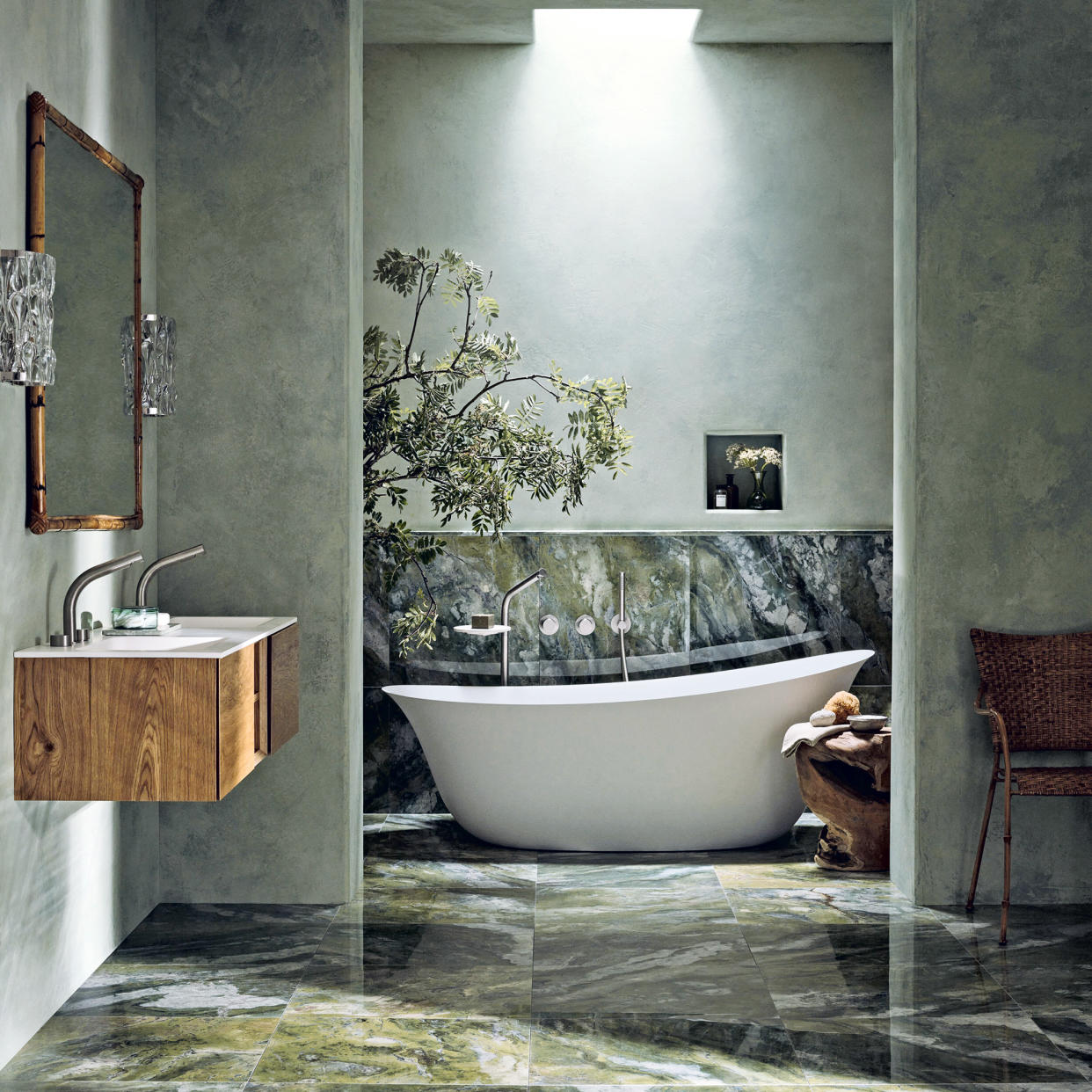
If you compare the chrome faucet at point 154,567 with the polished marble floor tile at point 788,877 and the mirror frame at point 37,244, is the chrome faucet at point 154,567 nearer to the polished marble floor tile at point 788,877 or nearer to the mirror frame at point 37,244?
the mirror frame at point 37,244

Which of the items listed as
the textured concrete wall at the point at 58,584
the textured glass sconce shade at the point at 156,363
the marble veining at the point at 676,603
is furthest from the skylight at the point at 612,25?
the textured glass sconce shade at the point at 156,363

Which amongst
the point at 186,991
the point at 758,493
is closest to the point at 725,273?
the point at 758,493

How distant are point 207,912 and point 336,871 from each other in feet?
1.35

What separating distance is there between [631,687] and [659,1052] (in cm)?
225

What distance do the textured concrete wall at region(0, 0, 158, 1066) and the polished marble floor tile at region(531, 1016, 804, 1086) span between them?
1217 mm

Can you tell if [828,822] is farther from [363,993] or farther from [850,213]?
[850,213]

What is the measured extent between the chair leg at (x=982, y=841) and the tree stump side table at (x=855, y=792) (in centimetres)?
41

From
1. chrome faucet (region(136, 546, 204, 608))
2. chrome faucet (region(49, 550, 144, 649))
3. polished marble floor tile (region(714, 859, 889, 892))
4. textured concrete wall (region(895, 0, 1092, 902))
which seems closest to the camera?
chrome faucet (region(49, 550, 144, 649))

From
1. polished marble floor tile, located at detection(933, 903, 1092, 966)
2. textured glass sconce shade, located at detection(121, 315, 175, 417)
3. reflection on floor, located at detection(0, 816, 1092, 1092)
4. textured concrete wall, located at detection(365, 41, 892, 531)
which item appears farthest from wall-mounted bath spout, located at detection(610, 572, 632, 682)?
textured glass sconce shade, located at detection(121, 315, 175, 417)

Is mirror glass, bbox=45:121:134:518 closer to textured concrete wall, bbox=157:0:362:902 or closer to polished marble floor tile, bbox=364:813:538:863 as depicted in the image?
textured concrete wall, bbox=157:0:362:902

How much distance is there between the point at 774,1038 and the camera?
281 centimetres

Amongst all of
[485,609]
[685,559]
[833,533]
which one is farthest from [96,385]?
[833,533]

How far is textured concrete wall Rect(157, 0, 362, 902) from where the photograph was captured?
3.76 m

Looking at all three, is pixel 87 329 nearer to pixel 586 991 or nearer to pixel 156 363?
pixel 156 363
